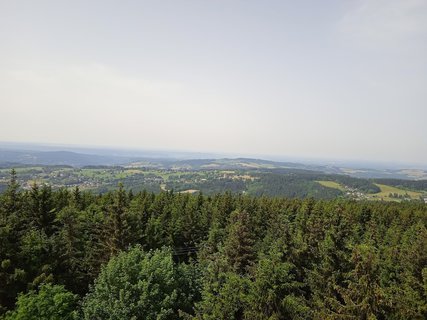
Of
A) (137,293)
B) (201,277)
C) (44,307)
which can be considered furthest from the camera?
(201,277)

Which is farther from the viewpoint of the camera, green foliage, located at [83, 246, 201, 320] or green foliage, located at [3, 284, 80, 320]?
green foliage, located at [83, 246, 201, 320]

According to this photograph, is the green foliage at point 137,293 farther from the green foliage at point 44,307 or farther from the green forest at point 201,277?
the green foliage at point 44,307

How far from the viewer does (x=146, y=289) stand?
69.4ft

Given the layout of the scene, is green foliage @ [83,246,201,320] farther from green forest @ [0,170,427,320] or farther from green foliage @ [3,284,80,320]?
green foliage @ [3,284,80,320]

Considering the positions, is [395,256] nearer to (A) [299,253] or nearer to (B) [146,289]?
(A) [299,253]

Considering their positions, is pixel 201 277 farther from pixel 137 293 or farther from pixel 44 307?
pixel 44 307

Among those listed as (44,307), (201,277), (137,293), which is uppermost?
(137,293)

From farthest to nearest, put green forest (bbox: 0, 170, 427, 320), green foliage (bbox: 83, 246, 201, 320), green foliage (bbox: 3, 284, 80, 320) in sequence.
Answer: green foliage (bbox: 83, 246, 201, 320), green foliage (bbox: 3, 284, 80, 320), green forest (bbox: 0, 170, 427, 320)

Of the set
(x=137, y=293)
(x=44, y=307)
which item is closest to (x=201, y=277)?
(x=137, y=293)

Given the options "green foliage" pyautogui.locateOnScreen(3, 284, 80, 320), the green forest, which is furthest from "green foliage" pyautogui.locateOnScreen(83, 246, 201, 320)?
"green foliage" pyautogui.locateOnScreen(3, 284, 80, 320)

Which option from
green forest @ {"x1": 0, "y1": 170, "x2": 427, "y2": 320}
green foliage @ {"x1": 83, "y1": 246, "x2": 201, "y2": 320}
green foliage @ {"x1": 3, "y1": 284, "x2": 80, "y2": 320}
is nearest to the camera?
green forest @ {"x1": 0, "y1": 170, "x2": 427, "y2": 320}

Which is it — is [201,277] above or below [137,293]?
below

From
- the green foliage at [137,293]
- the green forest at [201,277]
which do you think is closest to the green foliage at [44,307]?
the green forest at [201,277]

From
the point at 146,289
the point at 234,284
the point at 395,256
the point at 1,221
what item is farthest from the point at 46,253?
the point at 395,256
